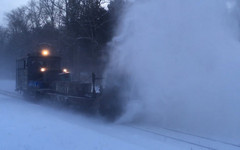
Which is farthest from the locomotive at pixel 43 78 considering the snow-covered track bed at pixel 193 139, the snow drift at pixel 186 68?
the snow-covered track bed at pixel 193 139

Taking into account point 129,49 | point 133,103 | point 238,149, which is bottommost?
point 238,149

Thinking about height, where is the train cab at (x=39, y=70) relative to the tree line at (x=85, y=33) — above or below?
below

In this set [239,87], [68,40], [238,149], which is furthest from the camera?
[68,40]

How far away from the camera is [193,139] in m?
9.27

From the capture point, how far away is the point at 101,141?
833 cm

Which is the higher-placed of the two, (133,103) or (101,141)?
(133,103)

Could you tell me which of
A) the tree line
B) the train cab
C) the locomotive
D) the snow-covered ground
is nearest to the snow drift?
the snow-covered ground

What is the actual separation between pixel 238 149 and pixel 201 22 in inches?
225

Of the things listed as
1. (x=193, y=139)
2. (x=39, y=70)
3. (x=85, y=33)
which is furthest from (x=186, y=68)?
(x=85, y=33)

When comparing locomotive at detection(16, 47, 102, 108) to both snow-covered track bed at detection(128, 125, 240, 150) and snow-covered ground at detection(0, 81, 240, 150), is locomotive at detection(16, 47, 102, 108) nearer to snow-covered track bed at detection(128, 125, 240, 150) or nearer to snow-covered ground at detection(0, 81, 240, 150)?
snow-covered ground at detection(0, 81, 240, 150)

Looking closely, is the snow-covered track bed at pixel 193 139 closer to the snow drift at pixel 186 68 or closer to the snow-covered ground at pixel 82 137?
the snow-covered ground at pixel 82 137

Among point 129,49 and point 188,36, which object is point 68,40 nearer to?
point 129,49

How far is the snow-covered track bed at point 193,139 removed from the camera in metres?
8.38

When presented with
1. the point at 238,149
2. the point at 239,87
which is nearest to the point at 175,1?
the point at 239,87
